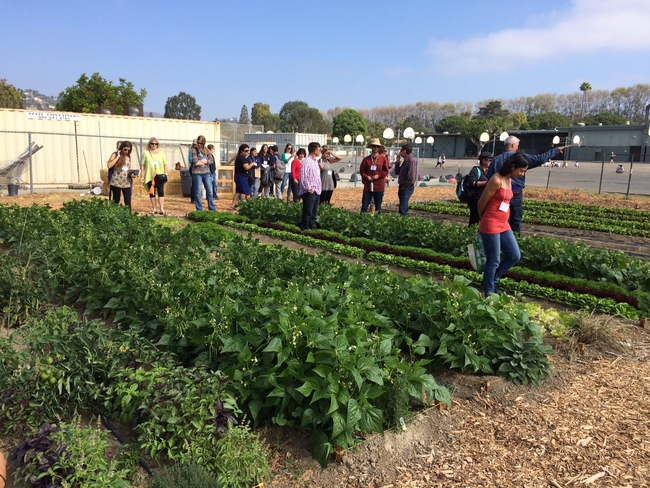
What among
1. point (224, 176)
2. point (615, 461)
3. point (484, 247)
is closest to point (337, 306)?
point (615, 461)

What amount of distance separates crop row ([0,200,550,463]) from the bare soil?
0.47 ft

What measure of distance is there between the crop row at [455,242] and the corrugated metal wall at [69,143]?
9.97 meters

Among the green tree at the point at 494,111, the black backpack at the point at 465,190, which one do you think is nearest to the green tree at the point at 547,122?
the green tree at the point at 494,111

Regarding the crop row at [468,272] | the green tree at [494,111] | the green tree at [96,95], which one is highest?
the green tree at [494,111]

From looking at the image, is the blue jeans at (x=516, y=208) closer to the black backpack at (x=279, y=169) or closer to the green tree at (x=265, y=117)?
the black backpack at (x=279, y=169)

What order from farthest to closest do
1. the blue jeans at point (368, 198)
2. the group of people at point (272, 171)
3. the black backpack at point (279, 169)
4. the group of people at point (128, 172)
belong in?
the black backpack at point (279, 169) → the group of people at point (272, 171) → the blue jeans at point (368, 198) → the group of people at point (128, 172)

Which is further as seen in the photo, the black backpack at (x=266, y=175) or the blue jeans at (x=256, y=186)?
the blue jeans at (x=256, y=186)

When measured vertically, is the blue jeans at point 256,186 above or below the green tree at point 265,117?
below

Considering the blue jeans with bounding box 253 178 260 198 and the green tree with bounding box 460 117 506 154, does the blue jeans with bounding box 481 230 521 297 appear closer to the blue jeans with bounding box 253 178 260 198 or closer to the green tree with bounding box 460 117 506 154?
the blue jeans with bounding box 253 178 260 198

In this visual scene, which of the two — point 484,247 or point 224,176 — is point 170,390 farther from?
point 224,176

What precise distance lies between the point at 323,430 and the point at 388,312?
1472 millimetres

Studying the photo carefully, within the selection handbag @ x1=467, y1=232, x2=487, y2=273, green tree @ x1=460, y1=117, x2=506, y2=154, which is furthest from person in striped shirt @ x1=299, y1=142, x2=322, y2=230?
green tree @ x1=460, y1=117, x2=506, y2=154

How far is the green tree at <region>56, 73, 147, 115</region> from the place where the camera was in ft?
125

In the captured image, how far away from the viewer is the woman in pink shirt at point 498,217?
5.82m
